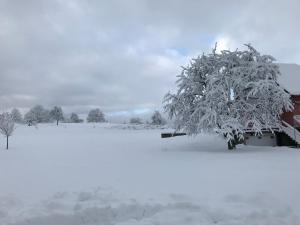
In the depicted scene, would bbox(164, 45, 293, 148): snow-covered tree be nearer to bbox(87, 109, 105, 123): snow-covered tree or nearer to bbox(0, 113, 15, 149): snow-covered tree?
bbox(0, 113, 15, 149): snow-covered tree

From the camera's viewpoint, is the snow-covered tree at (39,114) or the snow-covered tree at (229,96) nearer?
the snow-covered tree at (229,96)

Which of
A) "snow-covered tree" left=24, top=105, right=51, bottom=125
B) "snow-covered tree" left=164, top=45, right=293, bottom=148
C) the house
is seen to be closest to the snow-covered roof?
the house

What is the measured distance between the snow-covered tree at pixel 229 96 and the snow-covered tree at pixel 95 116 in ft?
410

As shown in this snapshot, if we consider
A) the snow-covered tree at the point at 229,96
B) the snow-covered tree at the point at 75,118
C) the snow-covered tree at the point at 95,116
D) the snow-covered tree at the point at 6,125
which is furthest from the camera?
the snow-covered tree at the point at 75,118

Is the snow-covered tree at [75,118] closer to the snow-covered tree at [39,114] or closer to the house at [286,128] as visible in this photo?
the snow-covered tree at [39,114]

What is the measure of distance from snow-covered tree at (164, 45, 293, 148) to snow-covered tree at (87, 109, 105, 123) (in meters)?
125

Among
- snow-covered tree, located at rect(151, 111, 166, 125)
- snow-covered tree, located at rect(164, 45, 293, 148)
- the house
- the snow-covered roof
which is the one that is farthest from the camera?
snow-covered tree, located at rect(151, 111, 166, 125)

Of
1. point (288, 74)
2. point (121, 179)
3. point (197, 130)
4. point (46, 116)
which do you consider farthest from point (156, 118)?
point (121, 179)

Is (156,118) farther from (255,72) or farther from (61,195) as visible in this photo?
(61,195)

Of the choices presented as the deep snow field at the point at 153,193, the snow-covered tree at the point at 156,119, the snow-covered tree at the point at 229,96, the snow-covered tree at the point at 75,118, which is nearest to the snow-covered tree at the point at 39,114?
the snow-covered tree at the point at 75,118

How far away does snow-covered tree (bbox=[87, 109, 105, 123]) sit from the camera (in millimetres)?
150575

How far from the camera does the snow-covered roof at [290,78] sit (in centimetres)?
3161

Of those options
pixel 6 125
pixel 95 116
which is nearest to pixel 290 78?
pixel 6 125

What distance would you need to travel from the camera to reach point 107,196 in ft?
37.8
